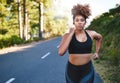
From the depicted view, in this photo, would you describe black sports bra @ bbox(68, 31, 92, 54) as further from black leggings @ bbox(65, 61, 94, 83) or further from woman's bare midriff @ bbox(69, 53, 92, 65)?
black leggings @ bbox(65, 61, 94, 83)

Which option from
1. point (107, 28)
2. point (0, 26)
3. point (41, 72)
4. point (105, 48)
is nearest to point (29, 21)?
point (0, 26)

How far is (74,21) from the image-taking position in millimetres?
4973

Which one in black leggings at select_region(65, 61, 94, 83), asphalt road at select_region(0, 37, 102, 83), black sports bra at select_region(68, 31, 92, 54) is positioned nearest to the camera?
black sports bra at select_region(68, 31, 92, 54)

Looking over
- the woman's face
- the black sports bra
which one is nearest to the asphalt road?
the black sports bra

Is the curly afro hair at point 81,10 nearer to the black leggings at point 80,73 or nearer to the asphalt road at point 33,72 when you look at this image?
the black leggings at point 80,73

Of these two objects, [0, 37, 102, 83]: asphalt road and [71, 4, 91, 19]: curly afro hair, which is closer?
[71, 4, 91, 19]: curly afro hair

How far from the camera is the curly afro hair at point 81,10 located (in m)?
5.02

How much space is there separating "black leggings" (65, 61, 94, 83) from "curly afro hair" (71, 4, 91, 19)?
754 mm

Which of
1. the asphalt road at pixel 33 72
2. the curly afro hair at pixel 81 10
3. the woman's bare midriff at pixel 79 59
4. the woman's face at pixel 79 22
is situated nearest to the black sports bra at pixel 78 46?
the woman's bare midriff at pixel 79 59

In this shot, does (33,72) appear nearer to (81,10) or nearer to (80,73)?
(80,73)

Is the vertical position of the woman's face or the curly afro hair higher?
the curly afro hair

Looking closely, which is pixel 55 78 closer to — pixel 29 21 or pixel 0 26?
pixel 0 26

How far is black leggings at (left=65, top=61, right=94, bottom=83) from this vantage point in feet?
16.5

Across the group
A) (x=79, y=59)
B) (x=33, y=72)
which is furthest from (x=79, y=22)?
(x=33, y=72)
